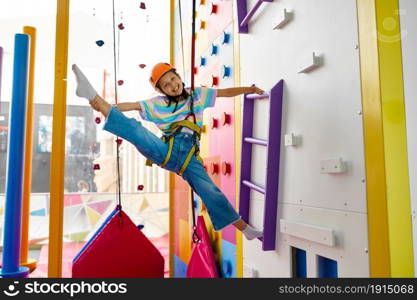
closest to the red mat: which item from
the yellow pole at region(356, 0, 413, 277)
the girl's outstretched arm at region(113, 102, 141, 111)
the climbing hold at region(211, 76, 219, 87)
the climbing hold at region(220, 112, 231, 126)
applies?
the climbing hold at region(220, 112, 231, 126)

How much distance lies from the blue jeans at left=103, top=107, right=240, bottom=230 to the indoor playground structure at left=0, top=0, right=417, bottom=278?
231 millimetres

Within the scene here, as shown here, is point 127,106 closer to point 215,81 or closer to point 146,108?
point 146,108

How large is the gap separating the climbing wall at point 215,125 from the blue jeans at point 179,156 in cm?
51

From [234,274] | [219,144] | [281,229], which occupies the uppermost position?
[219,144]

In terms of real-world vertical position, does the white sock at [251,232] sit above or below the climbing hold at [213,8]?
below

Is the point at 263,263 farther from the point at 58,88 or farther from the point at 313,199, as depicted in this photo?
the point at 58,88

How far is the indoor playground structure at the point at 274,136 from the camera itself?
1263mm

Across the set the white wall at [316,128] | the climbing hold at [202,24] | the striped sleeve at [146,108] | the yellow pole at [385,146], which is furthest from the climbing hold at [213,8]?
the yellow pole at [385,146]

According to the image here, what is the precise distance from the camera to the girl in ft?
5.97

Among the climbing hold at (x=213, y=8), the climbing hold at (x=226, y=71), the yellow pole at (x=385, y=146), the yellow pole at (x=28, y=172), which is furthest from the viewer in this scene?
the yellow pole at (x=28, y=172)

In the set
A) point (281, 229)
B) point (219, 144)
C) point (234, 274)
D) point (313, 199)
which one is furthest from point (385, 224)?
point (219, 144)

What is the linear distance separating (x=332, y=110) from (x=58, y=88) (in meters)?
2.00

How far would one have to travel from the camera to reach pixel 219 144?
2604 millimetres

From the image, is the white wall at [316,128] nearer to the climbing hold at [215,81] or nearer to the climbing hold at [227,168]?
the climbing hold at [227,168]
